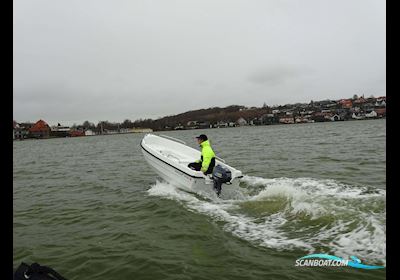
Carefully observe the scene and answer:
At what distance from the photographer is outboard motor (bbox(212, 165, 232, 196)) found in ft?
26.8

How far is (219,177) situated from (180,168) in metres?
1.55

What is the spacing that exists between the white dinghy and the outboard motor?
4 cm

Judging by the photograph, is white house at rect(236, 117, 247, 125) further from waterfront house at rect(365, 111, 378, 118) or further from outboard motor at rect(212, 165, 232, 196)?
outboard motor at rect(212, 165, 232, 196)

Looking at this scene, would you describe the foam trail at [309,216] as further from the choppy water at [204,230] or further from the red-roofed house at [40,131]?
the red-roofed house at [40,131]

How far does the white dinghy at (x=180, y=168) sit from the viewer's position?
336 inches

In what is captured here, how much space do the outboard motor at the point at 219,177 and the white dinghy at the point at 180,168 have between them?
0.04 meters

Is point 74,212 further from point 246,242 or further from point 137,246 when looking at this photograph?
point 246,242

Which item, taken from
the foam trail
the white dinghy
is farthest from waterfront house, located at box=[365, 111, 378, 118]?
the foam trail

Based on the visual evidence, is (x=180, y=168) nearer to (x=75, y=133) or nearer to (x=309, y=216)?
(x=309, y=216)

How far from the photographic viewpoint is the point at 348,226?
587 centimetres

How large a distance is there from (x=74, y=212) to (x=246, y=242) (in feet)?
16.5

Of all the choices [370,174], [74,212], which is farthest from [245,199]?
[370,174]

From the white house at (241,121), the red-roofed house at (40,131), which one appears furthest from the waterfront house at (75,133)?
the white house at (241,121)

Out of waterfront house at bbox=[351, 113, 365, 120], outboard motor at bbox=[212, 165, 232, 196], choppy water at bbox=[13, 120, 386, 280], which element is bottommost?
choppy water at bbox=[13, 120, 386, 280]
